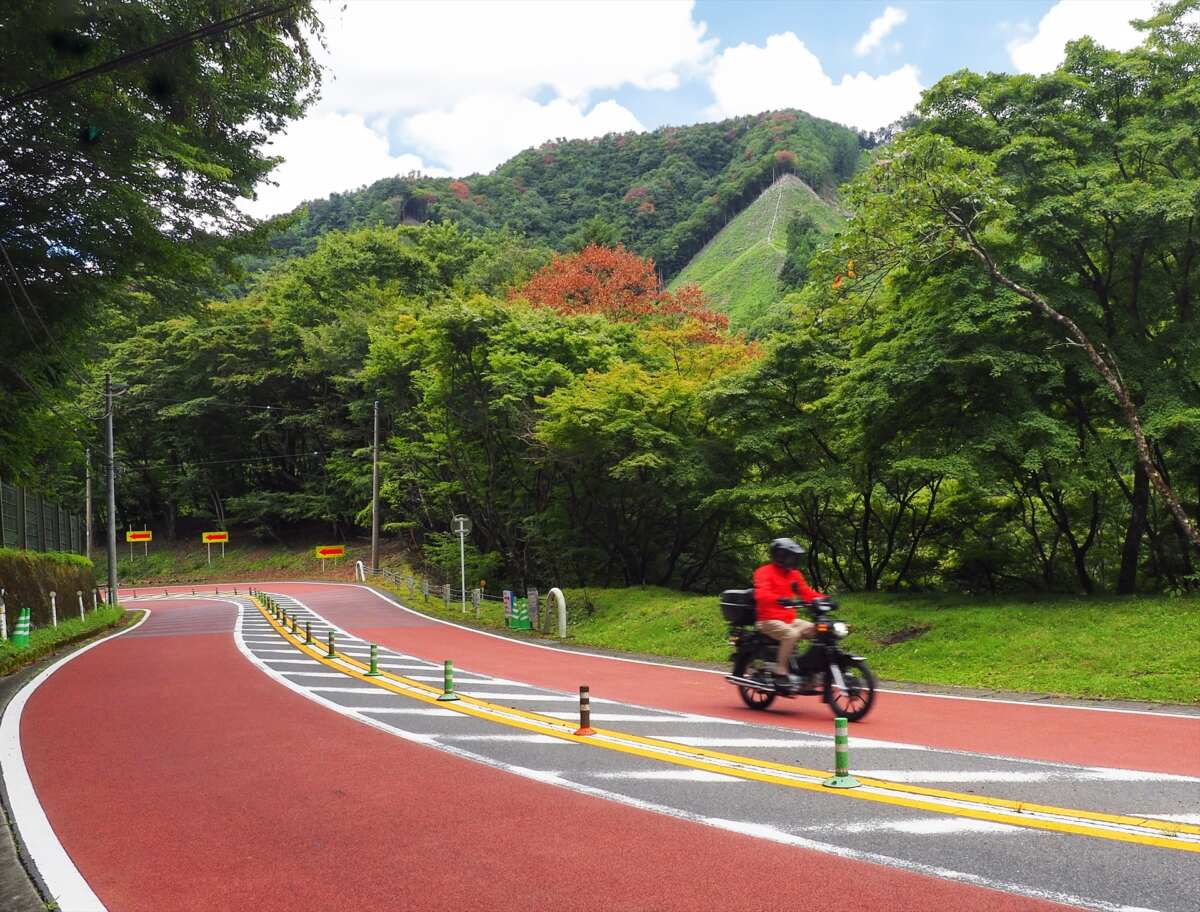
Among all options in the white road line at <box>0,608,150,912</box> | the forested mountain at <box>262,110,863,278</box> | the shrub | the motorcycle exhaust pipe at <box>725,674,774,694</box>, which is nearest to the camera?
the white road line at <box>0,608,150,912</box>

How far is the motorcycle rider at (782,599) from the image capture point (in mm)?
9180

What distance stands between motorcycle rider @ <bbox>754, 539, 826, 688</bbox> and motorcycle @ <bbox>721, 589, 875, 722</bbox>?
9 cm

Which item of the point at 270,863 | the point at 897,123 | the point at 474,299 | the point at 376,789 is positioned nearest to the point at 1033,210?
the point at 897,123

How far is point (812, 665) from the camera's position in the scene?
30.1 ft

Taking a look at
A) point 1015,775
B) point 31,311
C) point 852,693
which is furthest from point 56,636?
point 1015,775

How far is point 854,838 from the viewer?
502cm

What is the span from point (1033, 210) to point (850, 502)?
29.6 ft

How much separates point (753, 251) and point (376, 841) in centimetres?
9844

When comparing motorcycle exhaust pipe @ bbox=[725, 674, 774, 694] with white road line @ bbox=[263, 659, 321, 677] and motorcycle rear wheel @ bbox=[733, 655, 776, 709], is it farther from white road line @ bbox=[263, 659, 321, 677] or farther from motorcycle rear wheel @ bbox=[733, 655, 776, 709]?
white road line @ bbox=[263, 659, 321, 677]

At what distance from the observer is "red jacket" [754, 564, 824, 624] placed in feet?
30.7

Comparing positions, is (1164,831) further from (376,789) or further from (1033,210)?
(1033,210)

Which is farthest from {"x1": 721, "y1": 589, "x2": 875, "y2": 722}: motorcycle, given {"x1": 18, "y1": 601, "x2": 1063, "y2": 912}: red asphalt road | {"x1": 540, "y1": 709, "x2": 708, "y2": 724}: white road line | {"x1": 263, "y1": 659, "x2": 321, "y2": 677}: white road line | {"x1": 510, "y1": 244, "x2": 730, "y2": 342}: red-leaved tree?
{"x1": 510, "y1": 244, "x2": 730, "y2": 342}: red-leaved tree

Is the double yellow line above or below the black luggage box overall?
below

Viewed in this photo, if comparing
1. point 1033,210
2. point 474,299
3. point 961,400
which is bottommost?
point 961,400
